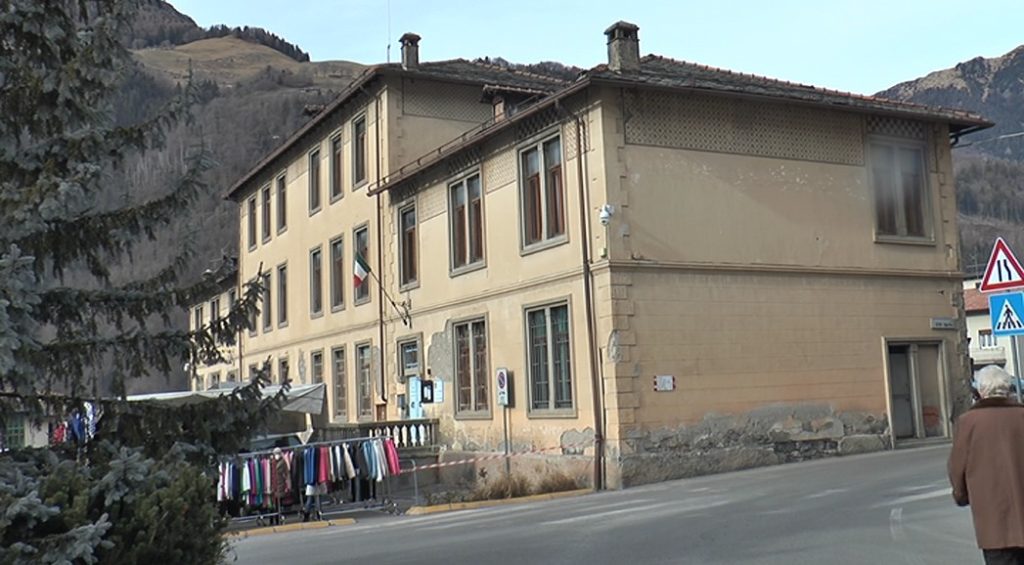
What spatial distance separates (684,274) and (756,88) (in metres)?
4.20

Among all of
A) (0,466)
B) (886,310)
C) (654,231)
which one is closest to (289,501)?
(654,231)

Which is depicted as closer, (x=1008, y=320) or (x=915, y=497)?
(x=1008, y=320)

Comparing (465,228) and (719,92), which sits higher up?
(719,92)

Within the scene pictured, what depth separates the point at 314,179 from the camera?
32.6 m

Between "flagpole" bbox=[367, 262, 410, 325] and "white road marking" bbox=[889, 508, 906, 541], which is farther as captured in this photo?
"flagpole" bbox=[367, 262, 410, 325]

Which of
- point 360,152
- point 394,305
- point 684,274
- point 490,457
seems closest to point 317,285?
point 360,152

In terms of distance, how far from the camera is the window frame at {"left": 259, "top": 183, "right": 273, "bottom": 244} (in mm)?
37688

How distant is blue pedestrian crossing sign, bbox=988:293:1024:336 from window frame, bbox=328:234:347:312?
20.6 metres

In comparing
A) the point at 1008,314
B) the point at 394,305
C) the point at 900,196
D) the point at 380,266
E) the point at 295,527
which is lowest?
the point at 295,527

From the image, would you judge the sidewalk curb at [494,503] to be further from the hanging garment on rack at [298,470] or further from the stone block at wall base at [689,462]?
the hanging garment on rack at [298,470]

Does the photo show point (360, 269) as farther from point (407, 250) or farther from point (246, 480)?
point (246, 480)

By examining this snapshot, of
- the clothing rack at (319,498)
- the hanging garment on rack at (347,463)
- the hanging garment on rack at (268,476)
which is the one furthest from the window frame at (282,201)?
the hanging garment on rack at (268,476)

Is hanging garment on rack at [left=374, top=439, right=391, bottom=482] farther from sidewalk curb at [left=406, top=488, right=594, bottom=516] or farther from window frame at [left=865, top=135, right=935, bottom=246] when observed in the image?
window frame at [left=865, top=135, right=935, bottom=246]

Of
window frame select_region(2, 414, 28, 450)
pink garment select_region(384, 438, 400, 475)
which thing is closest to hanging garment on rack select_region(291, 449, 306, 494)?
pink garment select_region(384, 438, 400, 475)
